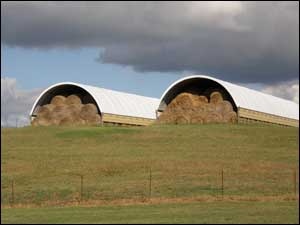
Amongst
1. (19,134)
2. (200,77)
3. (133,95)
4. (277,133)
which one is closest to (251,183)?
(277,133)

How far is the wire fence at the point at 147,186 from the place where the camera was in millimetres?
33875

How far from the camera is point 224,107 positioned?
70.2 metres

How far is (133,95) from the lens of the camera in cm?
8956

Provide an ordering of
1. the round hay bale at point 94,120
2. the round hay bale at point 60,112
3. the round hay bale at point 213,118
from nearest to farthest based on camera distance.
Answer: the round hay bale at point 213,118, the round hay bale at point 94,120, the round hay bale at point 60,112

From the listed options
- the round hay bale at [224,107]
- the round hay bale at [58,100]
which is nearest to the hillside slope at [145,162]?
the round hay bale at [224,107]

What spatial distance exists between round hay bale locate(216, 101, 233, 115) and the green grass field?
657 centimetres

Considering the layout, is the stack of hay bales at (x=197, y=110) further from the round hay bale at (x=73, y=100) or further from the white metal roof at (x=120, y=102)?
the round hay bale at (x=73, y=100)

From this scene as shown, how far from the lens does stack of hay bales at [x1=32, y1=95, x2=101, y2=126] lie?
73.5 meters

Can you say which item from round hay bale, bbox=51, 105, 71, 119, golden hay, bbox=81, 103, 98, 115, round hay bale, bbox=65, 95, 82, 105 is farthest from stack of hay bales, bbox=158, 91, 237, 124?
round hay bale, bbox=51, 105, 71, 119

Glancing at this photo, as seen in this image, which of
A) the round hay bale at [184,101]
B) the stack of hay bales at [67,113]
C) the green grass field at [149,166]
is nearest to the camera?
the green grass field at [149,166]

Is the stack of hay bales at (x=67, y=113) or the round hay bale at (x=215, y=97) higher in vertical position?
the round hay bale at (x=215, y=97)

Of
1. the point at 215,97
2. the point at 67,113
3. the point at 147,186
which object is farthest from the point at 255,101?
the point at 147,186

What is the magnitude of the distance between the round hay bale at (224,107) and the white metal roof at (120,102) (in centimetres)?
1190

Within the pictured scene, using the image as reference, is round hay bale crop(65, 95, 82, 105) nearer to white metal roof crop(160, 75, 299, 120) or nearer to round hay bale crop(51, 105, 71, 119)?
round hay bale crop(51, 105, 71, 119)
